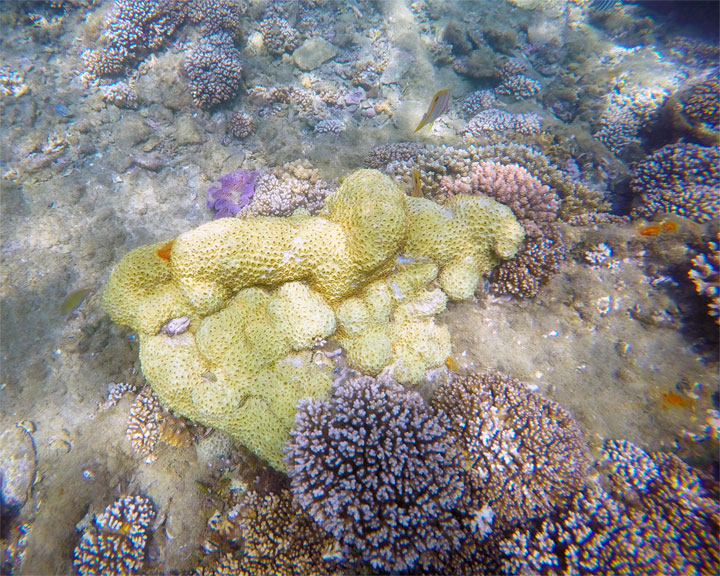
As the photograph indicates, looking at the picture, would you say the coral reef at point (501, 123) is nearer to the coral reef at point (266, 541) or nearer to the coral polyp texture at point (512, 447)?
the coral polyp texture at point (512, 447)

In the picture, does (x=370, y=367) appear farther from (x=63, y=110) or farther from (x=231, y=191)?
(x=63, y=110)

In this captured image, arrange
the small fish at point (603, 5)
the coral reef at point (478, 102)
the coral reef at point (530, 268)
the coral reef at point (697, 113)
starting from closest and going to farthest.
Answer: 1. the coral reef at point (530, 268)
2. the coral reef at point (697, 113)
3. the coral reef at point (478, 102)
4. the small fish at point (603, 5)

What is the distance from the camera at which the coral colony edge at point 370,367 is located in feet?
9.32

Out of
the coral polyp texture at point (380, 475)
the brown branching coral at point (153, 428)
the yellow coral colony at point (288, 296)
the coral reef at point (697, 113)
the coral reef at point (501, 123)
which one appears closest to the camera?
the coral polyp texture at point (380, 475)

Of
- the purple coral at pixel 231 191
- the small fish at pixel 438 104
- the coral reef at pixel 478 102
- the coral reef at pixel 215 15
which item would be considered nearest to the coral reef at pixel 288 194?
the purple coral at pixel 231 191

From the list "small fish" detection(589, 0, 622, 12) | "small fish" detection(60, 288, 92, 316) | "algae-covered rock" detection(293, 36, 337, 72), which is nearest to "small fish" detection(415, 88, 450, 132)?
"algae-covered rock" detection(293, 36, 337, 72)

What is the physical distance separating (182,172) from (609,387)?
23.3ft

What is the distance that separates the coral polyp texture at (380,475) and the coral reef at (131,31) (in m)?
8.86

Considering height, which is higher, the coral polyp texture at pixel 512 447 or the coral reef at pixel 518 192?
the coral reef at pixel 518 192

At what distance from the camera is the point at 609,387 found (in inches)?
131

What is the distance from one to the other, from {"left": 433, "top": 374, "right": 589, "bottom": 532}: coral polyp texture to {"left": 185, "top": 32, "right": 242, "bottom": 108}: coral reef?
6953 millimetres

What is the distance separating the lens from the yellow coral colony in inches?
120

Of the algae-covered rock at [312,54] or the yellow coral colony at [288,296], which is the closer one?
the yellow coral colony at [288,296]

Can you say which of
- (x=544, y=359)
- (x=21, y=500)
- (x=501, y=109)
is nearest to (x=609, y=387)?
(x=544, y=359)
